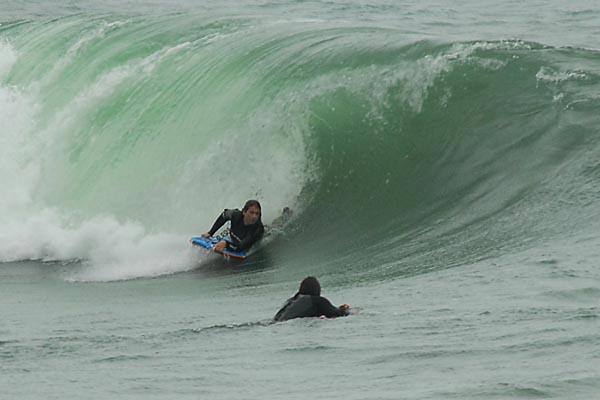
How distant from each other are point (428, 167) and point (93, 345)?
707 cm

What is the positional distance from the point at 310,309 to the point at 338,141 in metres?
6.52

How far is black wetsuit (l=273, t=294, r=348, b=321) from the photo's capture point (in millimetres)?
9656

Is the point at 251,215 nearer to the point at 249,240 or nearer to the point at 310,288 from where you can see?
the point at 249,240

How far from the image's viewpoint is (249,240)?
14.0m

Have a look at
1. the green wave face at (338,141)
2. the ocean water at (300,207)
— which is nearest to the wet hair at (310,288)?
the ocean water at (300,207)

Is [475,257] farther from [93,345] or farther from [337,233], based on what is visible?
[93,345]

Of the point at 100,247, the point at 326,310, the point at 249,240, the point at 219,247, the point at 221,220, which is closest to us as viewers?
the point at 326,310

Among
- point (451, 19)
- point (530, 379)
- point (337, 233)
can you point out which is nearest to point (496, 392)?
point (530, 379)

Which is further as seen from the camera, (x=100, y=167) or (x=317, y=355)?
(x=100, y=167)

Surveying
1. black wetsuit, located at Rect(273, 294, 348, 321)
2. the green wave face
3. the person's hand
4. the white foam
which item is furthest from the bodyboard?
black wetsuit, located at Rect(273, 294, 348, 321)

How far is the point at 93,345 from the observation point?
29.6 ft

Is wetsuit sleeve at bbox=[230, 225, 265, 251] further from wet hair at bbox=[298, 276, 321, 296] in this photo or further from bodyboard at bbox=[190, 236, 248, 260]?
wet hair at bbox=[298, 276, 321, 296]

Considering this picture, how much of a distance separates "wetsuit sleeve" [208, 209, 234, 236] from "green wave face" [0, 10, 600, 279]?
2.67ft

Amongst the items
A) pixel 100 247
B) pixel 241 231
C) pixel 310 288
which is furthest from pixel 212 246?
pixel 310 288
